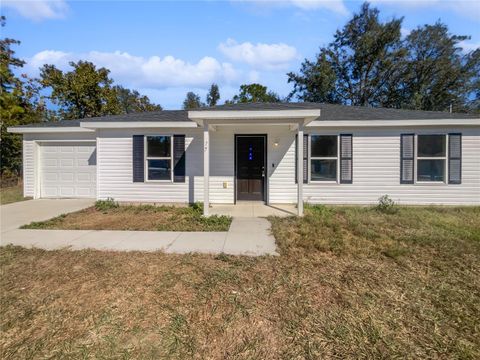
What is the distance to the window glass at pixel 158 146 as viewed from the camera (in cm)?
914

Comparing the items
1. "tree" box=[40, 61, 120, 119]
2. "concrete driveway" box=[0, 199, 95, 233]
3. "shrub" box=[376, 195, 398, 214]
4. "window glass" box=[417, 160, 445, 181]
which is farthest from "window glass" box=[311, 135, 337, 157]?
"tree" box=[40, 61, 120, 119]

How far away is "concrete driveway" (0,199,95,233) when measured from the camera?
6821mm

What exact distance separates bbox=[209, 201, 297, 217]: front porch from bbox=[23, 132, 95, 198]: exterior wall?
231 inches

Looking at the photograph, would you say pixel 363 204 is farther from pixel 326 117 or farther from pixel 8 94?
pixel 8 94

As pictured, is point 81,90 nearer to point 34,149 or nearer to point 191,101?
point 34,149

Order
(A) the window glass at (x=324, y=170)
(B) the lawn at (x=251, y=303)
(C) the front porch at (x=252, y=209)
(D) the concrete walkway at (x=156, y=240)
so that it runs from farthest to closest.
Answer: (A) the window glass at (x=324, y=170) → (C) the front porch at (x=252, y=209) → (D) the concrete walkway at (x=156, y=240) → (B) the lawn at (x=251, y=303)

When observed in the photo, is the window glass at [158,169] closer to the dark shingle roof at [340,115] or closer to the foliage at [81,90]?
the dark shingle roof at [340,115]

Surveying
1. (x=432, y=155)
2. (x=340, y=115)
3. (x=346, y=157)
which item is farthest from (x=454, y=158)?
(x=340, y=115)

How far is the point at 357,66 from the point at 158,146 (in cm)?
2407

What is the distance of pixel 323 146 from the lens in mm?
8906

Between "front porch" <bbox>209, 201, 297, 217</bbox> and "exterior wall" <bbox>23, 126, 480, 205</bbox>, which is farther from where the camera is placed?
"exterior wall" <bbox>23, 126, 480, 205</bbox>

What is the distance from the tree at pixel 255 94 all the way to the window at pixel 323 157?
25.6 metres

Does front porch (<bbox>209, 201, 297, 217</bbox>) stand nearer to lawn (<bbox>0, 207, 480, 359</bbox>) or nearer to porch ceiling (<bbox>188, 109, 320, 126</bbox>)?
porch ceiling (<bbox>188, 109, 320, 126</bbox>)

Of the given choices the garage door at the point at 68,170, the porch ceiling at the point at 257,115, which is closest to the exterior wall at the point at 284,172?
the garage door at the point at 68,170
